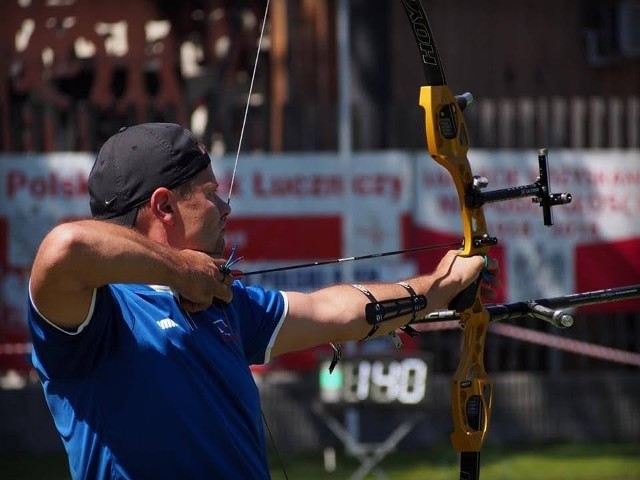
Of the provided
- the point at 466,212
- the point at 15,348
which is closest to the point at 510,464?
the point at 15,348

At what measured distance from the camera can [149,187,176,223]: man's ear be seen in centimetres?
286

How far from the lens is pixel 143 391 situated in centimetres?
275

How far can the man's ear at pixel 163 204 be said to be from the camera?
2.86 meters

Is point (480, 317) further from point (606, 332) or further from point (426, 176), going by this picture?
point (606, 332)

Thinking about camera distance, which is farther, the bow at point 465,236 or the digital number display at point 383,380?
the digital number display at point 383,380

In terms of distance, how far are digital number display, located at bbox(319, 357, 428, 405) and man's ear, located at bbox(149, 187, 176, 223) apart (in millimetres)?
5127

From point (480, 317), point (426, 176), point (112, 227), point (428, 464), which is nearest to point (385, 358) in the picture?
point (428, 464)

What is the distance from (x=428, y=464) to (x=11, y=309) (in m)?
2.96

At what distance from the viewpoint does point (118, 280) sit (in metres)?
2.62

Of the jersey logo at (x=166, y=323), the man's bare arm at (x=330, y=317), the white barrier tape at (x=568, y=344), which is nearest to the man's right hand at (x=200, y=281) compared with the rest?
the jersey logo at (x=166, y=323)

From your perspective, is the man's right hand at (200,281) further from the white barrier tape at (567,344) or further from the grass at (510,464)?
the white barrier tape at (567,344)

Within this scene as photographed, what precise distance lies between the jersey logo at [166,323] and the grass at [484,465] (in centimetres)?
546

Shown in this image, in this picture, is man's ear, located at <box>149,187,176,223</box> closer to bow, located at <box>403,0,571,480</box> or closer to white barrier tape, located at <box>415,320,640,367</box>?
bow, located at <box>403,0,571,480</box>

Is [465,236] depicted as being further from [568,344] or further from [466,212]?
[568,344]
